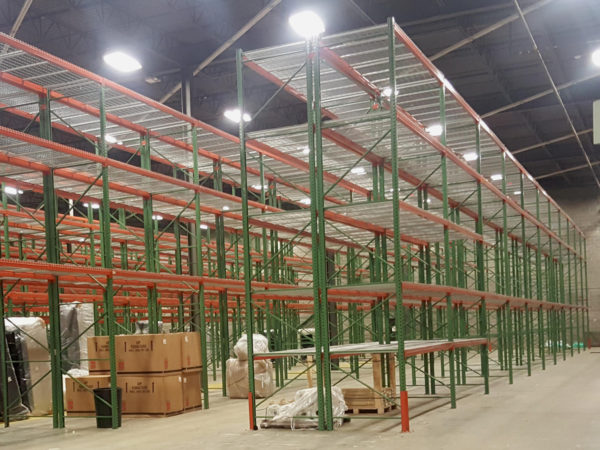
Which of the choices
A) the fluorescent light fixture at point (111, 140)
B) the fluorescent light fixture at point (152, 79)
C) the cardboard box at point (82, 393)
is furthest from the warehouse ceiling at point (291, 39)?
the cardboard box at point (82, 393)

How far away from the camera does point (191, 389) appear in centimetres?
1508

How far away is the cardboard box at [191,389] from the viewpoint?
14.9 m

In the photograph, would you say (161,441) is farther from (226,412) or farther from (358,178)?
(358,178)

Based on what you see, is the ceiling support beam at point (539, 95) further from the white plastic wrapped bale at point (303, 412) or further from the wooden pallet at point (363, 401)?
the white plastic wrapped bale at point (303, 412)

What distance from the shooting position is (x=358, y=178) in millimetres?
20031

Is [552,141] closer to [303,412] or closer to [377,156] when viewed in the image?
[377,156]

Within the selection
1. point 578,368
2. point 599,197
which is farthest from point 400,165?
point 599,197

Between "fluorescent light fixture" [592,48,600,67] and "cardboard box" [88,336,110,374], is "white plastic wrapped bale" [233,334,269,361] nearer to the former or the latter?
"cardboard box" [88,336,110,374]

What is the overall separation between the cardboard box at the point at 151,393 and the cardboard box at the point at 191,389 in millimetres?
310

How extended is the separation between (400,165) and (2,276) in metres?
8.65

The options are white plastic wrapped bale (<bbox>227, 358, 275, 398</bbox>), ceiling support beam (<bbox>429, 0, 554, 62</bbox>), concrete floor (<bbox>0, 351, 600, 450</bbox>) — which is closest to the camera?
concrete floor (<bbox>0, 351, 600, 450</bbox>)

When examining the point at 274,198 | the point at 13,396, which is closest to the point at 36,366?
the point at 13,396

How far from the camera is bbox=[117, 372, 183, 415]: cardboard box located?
14289 millimetres

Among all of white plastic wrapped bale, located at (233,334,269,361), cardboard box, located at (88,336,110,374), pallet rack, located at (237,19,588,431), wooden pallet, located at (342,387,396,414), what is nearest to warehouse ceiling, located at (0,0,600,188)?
pallet rack, located at (237,19,588,431)
